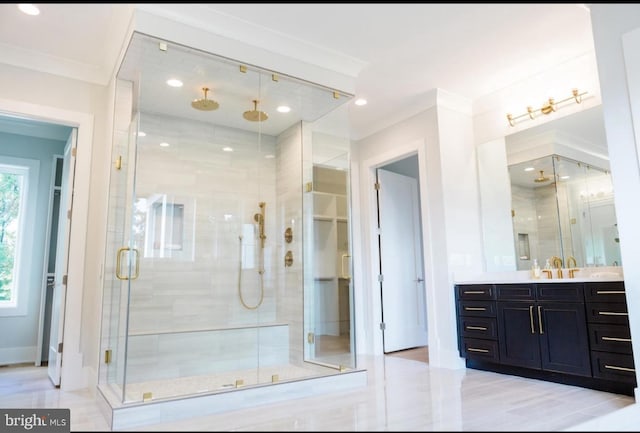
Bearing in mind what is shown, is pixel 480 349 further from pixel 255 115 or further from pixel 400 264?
pixel 255 115

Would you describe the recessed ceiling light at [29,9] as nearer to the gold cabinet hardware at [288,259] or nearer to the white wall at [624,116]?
the gold cabinet hardware at [288,259]

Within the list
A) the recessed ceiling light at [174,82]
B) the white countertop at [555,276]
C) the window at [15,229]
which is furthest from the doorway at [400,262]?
the window at [15,229]

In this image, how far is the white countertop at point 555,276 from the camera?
3.37 m

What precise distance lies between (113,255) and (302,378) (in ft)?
5.88

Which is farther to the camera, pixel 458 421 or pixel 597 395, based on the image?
pixel 597 395

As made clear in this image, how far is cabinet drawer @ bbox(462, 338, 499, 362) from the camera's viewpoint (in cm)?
399

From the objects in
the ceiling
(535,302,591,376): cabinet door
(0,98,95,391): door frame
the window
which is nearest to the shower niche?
the ceiling

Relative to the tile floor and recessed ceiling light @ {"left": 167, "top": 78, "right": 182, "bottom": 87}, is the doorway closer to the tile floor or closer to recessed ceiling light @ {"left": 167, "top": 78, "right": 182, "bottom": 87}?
the tile floor

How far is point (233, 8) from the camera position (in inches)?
124

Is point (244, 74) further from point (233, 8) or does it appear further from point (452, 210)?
point (452, 210)

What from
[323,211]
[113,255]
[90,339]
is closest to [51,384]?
[90,339]

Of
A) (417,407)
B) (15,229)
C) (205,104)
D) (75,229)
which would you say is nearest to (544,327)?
(417,407)

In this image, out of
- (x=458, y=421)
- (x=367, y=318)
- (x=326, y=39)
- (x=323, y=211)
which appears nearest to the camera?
(x=458, y=421)

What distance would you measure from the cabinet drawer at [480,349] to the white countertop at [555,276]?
22.2 inches
